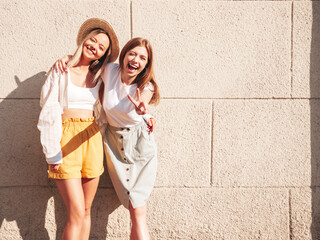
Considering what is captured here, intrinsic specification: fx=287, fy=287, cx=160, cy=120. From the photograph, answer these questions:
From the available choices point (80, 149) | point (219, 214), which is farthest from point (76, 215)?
point (219, 214)

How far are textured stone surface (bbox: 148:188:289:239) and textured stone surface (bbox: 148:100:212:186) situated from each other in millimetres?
155

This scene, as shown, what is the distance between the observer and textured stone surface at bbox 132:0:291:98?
10.0 feet

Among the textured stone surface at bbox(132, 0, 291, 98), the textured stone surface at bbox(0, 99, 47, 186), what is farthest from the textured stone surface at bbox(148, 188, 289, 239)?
the textured stone surface at bbox(0, 99, 47, 186)

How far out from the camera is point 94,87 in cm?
264

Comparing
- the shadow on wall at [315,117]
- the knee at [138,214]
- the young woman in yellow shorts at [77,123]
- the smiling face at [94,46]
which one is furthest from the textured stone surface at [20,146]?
the shadow on wall at [315,117]

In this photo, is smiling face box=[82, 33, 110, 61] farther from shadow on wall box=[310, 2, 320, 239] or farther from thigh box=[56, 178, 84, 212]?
shadow on wall box=[310, 2, 320, 239]

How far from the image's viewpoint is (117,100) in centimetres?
254

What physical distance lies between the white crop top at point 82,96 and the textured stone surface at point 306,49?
2.15 metres

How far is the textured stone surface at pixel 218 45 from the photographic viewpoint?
10.0 feet

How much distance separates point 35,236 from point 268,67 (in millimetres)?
3152

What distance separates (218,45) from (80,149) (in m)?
1.80

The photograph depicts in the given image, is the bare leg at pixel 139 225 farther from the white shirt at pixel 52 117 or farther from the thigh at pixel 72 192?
the white shirt at pixel 52 117

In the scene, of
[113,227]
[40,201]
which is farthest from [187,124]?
[40,201]

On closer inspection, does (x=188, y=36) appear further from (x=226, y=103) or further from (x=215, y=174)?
(x=215, y=174)
